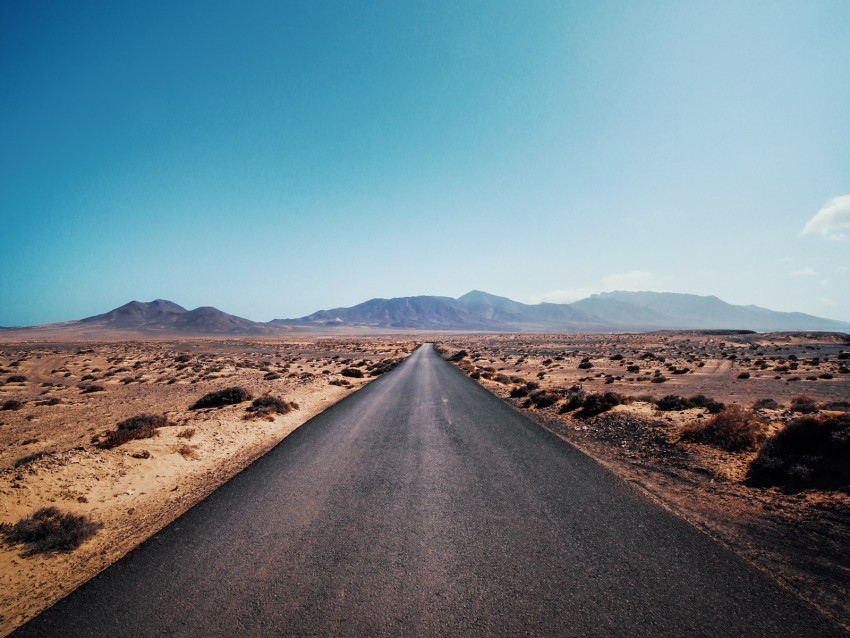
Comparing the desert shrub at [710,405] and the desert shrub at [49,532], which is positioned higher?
the desert shrub at [710,405]

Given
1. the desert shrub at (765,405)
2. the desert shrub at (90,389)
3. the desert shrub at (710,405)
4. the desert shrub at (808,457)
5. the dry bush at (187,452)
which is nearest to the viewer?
the desert shrub at (808,457)

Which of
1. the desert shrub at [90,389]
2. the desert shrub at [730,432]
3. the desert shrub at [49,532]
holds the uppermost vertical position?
the desert shrub at [730,432]

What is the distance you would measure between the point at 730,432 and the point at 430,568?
30.9ft

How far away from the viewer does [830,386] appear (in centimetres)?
2241

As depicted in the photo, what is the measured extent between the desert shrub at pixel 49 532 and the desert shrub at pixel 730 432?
13606 mm

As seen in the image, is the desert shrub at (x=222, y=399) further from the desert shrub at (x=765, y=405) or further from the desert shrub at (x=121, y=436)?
the desert shrub at (x=765, y=405)

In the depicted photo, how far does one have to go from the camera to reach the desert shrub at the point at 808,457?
712 centimetres

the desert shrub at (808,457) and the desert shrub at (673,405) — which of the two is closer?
the desert shrub at (808,457)

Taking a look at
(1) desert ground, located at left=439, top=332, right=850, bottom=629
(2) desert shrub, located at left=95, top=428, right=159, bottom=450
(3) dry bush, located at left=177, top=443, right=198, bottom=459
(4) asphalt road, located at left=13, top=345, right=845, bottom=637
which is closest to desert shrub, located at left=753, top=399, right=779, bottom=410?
(1) desert ground, located at left=439, top=332, right=850, bottom=629

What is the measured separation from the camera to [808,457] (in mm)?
7508

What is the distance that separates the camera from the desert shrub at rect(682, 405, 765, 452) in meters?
9.55

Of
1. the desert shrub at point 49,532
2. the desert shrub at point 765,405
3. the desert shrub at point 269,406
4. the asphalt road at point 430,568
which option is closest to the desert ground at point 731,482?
the desert shrub at point 765,405

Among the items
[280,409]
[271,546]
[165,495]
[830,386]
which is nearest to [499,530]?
[271,546]

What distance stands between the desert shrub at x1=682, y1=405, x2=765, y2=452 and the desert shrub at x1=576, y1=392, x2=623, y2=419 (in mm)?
3964
